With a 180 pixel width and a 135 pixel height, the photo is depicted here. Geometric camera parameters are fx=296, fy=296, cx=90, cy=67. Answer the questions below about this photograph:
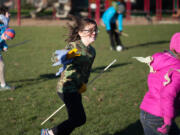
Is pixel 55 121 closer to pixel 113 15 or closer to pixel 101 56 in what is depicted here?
pixel 101 56

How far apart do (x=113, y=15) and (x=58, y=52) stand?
11030 millimetres

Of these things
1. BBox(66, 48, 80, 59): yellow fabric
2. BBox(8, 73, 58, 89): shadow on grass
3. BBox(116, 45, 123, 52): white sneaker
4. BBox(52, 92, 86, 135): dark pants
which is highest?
BBox(66, 48, 80, 59): yellow fabric

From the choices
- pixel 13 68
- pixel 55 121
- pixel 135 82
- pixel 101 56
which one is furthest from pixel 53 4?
pixel 55 121

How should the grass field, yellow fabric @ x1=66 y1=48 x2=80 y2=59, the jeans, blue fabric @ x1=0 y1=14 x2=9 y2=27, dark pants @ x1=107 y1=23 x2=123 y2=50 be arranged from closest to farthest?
1. the jeans
2. yellow fabric @ x1=66 y1=48 x2=80 y2=59
3. the grass field
4. blue fabric @ x1=0 y1=14 x2=9 y2=27
5. dark pants @ x1=107 y1=23 x2=123 y2=50

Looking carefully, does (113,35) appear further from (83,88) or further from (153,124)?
(153,124)

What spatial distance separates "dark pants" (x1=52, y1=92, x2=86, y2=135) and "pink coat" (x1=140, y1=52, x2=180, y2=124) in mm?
859

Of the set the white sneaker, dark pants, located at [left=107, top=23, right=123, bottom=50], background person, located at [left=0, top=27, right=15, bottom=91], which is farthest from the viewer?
dark pants, located at [left=107, top=23, right=123, bottom=50]

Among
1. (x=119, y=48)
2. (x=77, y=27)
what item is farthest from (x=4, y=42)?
(x=119, y=48)

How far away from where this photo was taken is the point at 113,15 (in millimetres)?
14070

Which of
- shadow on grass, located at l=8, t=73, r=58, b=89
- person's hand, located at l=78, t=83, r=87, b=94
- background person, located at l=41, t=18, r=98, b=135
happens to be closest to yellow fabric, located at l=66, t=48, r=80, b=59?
background person, located at l=41, t=18, r=98, b=135

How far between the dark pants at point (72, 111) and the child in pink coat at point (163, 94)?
2.76 ft

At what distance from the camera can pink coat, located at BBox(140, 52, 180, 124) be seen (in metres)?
2.81

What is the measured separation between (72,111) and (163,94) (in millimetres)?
1290

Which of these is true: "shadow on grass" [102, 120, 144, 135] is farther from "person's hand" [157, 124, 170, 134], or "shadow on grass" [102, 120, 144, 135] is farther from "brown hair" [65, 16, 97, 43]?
"person's hand" [157, 124, 170, 134]
